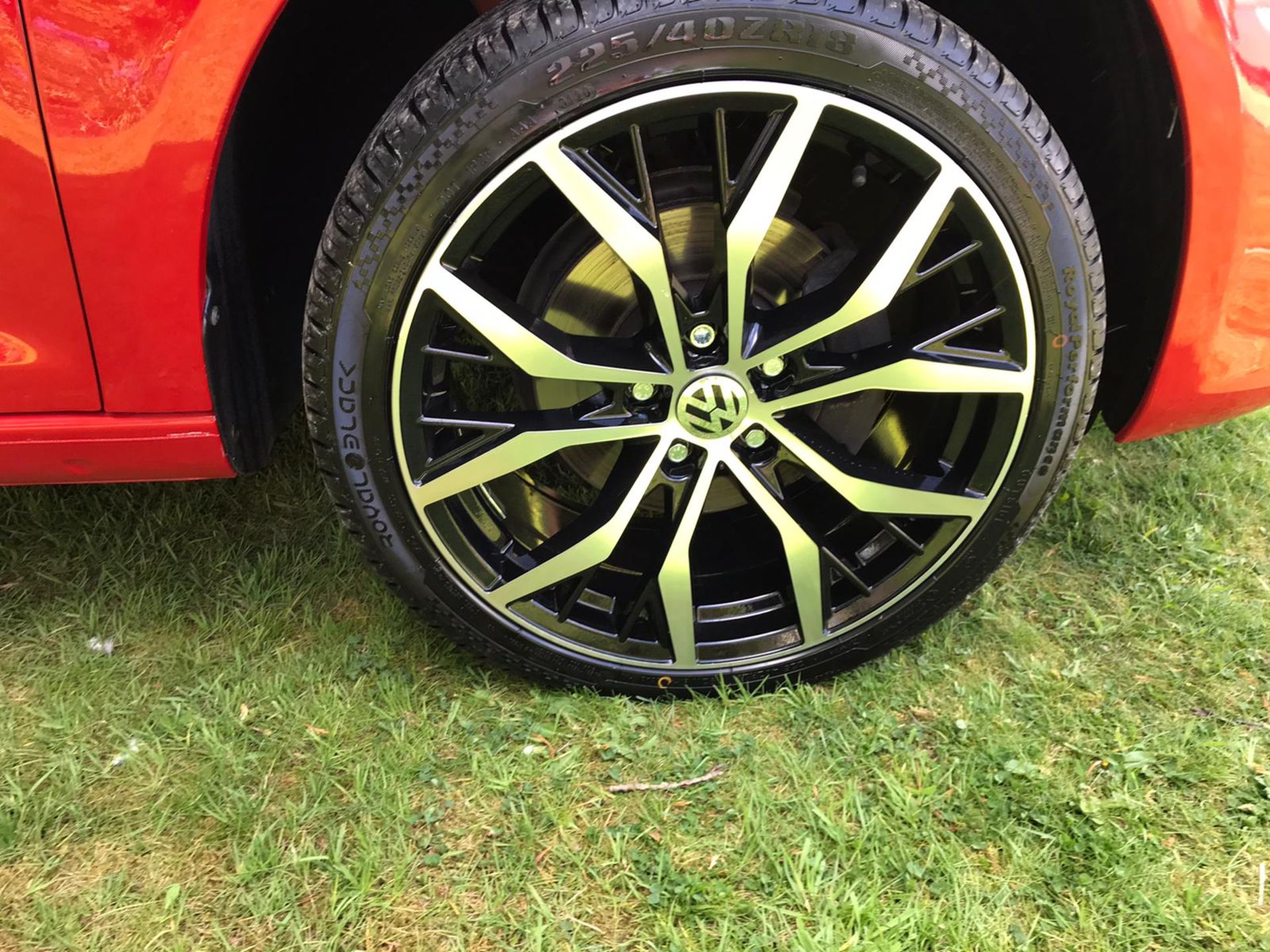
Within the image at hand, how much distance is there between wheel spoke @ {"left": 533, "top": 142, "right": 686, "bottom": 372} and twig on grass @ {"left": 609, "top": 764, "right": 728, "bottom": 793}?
75 cm

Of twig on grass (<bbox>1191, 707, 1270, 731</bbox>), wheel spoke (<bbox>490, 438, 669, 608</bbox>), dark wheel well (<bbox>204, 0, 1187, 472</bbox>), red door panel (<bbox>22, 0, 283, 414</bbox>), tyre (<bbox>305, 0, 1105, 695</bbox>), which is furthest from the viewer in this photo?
twig on grass (<bbox>1191, 707, 1270, 731</bbox>)

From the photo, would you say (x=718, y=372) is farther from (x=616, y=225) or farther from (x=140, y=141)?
(x=140, y=141)

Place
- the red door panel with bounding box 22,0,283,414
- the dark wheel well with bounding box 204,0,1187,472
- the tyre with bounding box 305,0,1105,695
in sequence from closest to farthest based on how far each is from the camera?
the red door panel with bounding box 22,0,283,414
the tyre with bounding box 305,0,1105,695
the dark wheel well with bounding box 204,0,1187,472

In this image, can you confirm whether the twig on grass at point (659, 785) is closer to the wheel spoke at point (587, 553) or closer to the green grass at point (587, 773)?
the green grass at point (587, 773)

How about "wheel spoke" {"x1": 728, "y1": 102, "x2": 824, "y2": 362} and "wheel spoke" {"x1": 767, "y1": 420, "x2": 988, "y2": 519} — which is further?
"wheel spoke" {"x1": 767, "y1": 420, "x2": 988, "y2": 519}

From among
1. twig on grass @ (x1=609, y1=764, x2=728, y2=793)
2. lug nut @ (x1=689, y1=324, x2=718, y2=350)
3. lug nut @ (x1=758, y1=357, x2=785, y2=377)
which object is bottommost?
twig on grass @ (x1=609, y1=764, x2=728, y2=793)

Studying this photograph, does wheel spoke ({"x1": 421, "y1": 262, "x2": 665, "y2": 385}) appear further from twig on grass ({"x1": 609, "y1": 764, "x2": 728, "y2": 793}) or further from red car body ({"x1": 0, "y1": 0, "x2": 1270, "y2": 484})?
twig on grass ({"x1": 609, "y1": 764, "x2": 728, "y2": 793})

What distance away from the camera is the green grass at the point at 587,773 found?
1.31 metres

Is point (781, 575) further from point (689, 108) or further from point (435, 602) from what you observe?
point (689, 108)

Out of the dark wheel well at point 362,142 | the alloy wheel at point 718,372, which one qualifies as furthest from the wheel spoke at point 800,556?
the dark wheel well at point 362,142

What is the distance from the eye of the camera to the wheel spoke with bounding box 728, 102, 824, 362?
1.25 m

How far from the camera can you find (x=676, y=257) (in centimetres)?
158

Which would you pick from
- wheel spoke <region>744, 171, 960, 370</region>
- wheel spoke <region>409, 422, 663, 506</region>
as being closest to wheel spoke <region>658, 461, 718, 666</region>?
wheel spoke <region>409, 422, 663, 506</region>

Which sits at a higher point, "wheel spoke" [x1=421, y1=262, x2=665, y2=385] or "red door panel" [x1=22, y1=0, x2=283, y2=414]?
"red door panel" [x1=22, y1=0, x2=283, y2=414]
